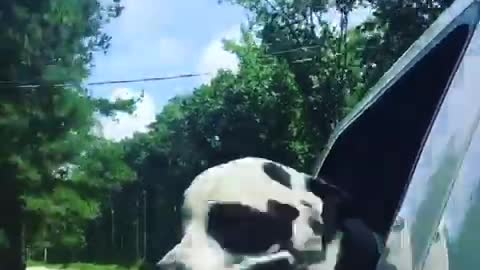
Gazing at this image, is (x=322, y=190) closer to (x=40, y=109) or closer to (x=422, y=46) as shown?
(x=422, y=46)

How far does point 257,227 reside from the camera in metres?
2.68

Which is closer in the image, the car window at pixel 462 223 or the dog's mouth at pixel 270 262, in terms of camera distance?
the car window at pixel 462 223

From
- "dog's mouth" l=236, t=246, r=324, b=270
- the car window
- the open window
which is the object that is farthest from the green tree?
the car window

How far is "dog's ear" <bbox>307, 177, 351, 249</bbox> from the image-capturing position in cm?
279

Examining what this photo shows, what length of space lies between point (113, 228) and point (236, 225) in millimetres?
54339

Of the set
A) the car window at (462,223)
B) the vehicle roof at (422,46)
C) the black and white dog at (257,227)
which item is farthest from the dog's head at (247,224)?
the car window at (462,223)

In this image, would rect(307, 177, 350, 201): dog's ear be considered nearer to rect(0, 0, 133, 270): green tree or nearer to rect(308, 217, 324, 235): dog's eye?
rect(308, 217, 324, 235): dog's eye

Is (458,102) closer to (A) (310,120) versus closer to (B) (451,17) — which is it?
(B) (451,17)

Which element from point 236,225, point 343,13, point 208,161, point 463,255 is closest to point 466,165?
point 463,255

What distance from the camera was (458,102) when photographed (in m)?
2.08

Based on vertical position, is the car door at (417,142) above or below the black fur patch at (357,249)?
above

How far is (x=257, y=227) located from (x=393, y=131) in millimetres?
688

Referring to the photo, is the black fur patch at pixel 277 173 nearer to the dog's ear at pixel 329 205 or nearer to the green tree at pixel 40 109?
the dog's ear at pixel 329 205

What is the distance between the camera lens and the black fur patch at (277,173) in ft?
9.11
